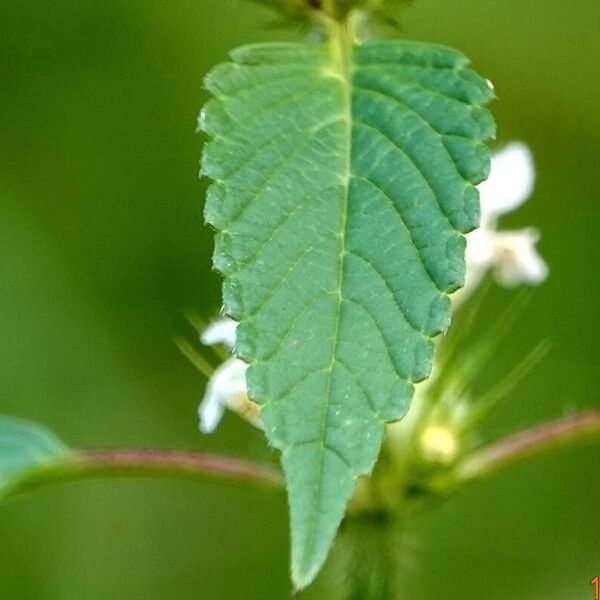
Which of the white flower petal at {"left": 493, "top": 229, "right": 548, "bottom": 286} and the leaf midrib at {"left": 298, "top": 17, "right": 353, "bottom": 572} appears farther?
the white flower petal at {"left": 493, "top": 229, "right": 548, "bottom": 286}

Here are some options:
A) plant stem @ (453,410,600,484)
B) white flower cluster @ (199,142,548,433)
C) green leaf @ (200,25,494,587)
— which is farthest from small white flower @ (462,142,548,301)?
green leaf @ (200,25,494,587)

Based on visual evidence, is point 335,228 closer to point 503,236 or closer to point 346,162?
point 346,162

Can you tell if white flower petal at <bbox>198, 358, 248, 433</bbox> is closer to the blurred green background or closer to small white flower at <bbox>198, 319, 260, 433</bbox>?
small white flower at <bbox>198, 319, 260, 433</bbox>

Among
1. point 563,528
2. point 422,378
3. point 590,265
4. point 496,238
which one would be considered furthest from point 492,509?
point 422,378

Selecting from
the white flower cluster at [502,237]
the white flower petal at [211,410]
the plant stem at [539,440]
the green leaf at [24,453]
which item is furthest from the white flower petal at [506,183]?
the green leaf at [24,453]

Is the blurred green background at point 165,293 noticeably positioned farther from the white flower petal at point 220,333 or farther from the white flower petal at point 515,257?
the white flower petal at point 220,333

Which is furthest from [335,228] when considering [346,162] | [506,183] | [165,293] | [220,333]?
[165,293]
